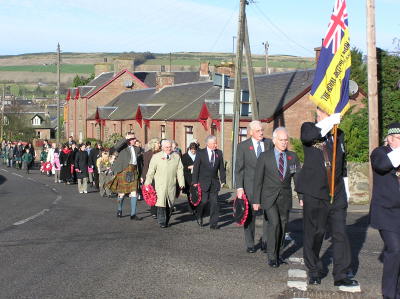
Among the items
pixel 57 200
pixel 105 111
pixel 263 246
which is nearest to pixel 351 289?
pixel 263 246

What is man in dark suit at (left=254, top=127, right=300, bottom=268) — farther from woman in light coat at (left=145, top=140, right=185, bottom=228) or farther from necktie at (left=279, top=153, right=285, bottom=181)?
woman in light coat at (left=145, top=140, right=185, bottom=228)

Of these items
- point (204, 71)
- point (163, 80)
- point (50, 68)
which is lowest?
point (163, 80)

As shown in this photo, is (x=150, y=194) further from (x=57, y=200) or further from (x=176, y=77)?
(x=176, y=77)

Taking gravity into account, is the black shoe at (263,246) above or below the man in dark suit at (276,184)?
below

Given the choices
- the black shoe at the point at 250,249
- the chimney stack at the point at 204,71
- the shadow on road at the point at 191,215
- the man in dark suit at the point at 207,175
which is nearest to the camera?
the black shoe at the point at 250,249

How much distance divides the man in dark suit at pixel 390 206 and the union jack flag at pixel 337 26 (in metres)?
2.05

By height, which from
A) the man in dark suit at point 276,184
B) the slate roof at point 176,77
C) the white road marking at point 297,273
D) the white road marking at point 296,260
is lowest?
the white road marking at point 296,260

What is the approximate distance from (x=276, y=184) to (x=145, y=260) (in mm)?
2056

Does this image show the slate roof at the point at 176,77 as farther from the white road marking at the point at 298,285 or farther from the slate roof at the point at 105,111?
the white road marking at the point at 298,285

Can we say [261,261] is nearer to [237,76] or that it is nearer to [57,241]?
[57,241]

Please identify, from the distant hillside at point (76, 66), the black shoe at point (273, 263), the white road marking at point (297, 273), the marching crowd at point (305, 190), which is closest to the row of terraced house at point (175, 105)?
the marching crowd at point (305, 190)

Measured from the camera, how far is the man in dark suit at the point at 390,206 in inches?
257

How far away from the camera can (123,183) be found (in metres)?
14.4

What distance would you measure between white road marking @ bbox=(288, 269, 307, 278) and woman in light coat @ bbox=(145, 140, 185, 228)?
4.63 m
